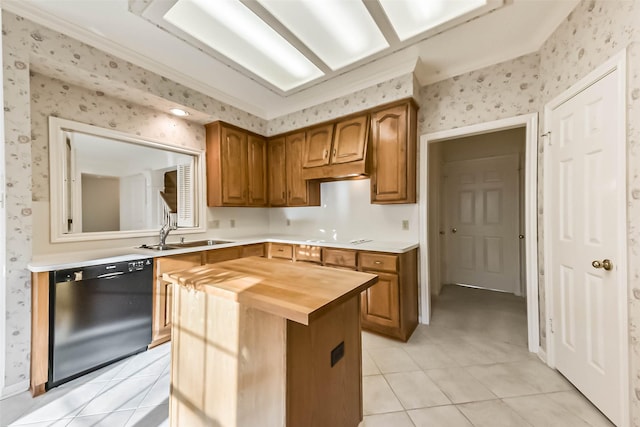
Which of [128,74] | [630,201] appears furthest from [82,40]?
[630,201]

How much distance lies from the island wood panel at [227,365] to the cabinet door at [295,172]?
235 cm

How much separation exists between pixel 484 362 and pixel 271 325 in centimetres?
203

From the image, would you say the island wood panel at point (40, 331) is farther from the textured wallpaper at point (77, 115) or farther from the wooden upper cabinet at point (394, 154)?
the wooden upper cabinet at point (394, 154)

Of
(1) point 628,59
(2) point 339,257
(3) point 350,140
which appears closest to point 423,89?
(3) point 350,140

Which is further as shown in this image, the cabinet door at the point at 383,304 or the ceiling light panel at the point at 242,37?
the cabinet door at the point at 383,304

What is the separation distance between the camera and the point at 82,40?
6.40 ft

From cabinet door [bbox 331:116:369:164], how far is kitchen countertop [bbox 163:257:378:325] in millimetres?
1797

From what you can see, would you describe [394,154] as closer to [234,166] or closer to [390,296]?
[390,296]

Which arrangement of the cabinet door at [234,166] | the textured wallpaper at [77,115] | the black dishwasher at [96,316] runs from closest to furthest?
the black dishwasher at [96,316], the textured wallpaper at [77,115], the cabinet door at [234,166]

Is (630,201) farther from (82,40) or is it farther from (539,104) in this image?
(82,40)

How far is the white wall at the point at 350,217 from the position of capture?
2.92 metres

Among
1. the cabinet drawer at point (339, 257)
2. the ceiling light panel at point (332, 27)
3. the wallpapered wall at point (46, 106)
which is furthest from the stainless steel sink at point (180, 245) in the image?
the ceiling light panel at point (332, 27)

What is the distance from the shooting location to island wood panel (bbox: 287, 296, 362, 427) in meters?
0.94

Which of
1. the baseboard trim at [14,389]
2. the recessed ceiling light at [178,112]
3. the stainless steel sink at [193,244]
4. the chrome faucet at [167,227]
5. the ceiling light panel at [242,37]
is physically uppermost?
the ceiling light panel at [242,37]
